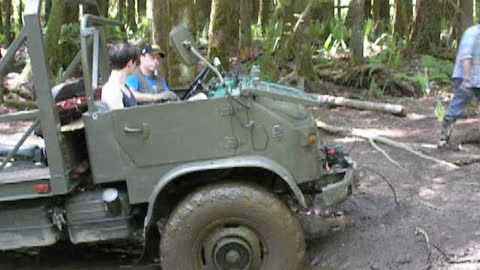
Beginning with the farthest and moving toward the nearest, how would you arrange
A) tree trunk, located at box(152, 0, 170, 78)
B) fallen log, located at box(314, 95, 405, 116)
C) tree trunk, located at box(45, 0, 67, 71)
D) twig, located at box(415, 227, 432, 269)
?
tree trunk, located at box(45, 0, 67, 71) → tree trunk, located at box(152, 0, 170, 78) → fallen log, located at box(314, 95, 405, 116) → twig, located at box(415, 227, 432, 269)

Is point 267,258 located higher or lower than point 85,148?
lower

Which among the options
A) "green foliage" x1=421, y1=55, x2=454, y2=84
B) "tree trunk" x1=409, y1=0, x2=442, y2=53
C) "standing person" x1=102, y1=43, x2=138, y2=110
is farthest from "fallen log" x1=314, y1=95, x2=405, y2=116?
"standing person" x1=102, y1=43, x2=138, y2=110

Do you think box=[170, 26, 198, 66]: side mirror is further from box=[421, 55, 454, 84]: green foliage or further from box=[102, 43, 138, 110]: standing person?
box=[421, 55, 454, 84]: green foliage

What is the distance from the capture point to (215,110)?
16.3 ft

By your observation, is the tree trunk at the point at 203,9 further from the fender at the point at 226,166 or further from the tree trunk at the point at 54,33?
the fender at the point at 226,166

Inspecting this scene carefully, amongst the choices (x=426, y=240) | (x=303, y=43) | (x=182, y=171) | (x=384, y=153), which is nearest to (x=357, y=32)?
(x=303, y=43)

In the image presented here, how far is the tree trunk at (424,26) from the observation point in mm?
15469

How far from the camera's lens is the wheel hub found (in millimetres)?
4980

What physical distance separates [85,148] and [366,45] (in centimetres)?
1272

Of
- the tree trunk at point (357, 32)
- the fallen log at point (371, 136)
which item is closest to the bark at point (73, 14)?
the tree trunk at point (357, 32)

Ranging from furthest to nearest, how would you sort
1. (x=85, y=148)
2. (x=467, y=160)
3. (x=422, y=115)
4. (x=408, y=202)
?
(x=422, y=115)
(x=467, y=160)
(x=408, y=202)
(x=85, y=148)

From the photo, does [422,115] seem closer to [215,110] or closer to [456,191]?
[456,191]

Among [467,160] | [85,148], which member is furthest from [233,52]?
[85,148]

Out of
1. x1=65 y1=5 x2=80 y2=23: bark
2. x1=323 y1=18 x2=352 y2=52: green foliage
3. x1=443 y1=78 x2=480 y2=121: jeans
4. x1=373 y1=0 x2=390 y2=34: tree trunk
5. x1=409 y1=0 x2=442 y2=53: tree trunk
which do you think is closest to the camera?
x1=443 y1=78 x2=480 y2=121: jeans
